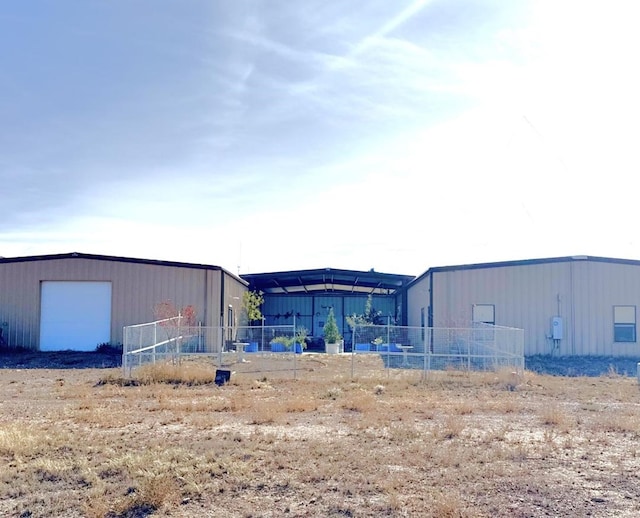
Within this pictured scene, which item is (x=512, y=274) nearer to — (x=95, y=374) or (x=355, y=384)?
(x=355, y=384)

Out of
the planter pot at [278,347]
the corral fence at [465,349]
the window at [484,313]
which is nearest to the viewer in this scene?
the corral fence at [465,349]

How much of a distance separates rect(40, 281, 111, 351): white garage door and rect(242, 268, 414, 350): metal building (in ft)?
47.7

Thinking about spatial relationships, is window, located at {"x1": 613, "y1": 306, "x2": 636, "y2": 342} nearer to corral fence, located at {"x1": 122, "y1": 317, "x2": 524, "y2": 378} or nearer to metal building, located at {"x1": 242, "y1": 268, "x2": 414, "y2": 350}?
Result: corral fence, located at {"x1": 122, "y1": 317, "x2": 524, "y2": 378}

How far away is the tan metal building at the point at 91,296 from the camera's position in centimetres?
2616

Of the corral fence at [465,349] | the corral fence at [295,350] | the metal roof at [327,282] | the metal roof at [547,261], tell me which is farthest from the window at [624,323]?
the metal roof at [327,282]

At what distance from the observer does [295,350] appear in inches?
894

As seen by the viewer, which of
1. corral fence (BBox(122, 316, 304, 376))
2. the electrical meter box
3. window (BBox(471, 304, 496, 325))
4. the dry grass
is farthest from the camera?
window (BBox(471, 304, 496, 325))

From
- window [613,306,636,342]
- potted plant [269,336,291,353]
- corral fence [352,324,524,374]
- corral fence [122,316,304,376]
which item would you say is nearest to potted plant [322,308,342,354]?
corral fence [122,316,304,376]

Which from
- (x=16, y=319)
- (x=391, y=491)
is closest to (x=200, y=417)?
(x=391, y=491)

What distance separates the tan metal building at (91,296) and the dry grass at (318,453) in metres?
10.9

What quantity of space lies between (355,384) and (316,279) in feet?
81.0

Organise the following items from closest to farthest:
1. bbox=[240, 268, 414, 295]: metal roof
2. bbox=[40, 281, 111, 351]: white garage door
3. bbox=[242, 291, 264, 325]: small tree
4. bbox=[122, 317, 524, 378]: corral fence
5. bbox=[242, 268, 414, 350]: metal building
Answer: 1. bbox=[122, 317, 524, 378]: corral fence
2. bbox=[40, 281, 111, 351]: white garage door
3. bbox=[242, 291, 264, 325]: small tree
4. bbox=[240, 268, 414, 295]: metal roof
5. bbox=[242, 268, 414, 350]: metal building

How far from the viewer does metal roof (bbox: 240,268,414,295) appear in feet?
125

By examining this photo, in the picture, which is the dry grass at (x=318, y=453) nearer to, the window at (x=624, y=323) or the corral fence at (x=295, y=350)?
the corral fence at (x=295, y=350)
